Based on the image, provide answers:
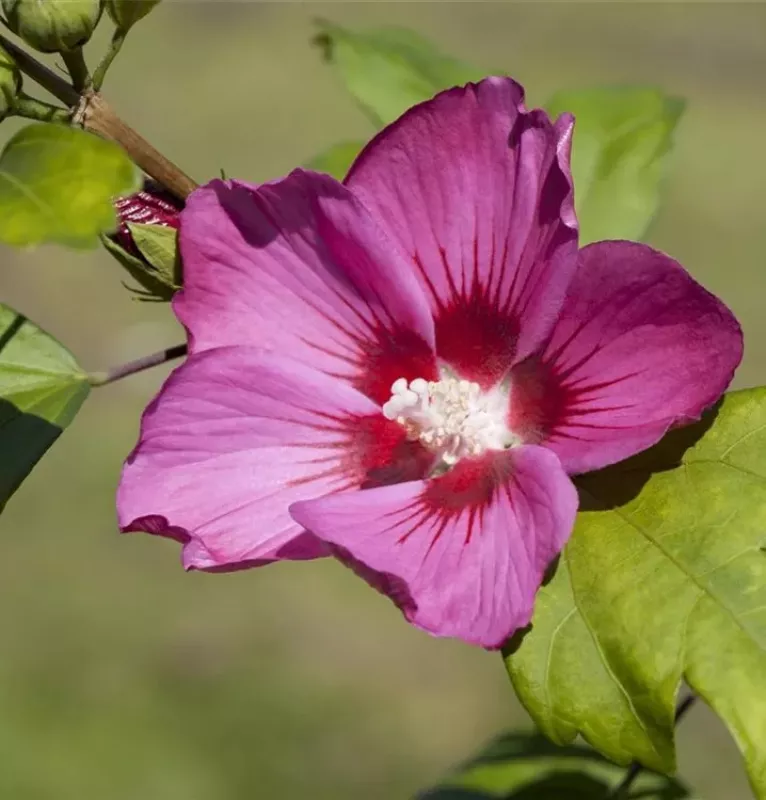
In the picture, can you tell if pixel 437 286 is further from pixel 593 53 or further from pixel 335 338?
pixel 593 53

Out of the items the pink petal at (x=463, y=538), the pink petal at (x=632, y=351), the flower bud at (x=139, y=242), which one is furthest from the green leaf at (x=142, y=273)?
the pink petal at (x=632, y=351)

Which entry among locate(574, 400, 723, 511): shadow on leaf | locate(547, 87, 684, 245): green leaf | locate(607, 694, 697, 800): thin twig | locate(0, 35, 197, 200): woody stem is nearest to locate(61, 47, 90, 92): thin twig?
locate(0, 35, 197, 200): woody stem

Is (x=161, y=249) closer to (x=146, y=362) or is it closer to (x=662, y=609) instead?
(x=146, y=362)

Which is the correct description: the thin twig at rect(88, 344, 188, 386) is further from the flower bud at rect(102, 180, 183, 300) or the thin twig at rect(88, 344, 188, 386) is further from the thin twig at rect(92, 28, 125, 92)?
the thin twig at rect(92, 28, 125, 92)

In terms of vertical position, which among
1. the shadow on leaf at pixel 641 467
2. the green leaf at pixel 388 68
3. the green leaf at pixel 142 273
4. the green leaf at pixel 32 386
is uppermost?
the green leaf at pixel 388 68

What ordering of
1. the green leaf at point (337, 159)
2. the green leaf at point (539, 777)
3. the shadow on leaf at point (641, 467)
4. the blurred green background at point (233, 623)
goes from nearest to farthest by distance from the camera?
the shadow on leaf at point (641, 467)
the green leaf at point (337, 159)
the green leaf at point (539, 777)
the blurred green background at point (233, 623)

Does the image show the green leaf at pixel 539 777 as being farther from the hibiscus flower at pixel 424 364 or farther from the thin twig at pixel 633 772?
the hibiscus flower at pixel 424 364

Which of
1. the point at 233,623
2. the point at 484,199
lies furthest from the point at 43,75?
the point at 233,623
